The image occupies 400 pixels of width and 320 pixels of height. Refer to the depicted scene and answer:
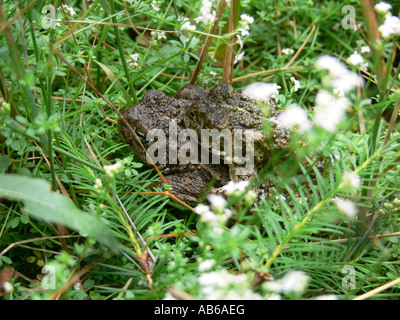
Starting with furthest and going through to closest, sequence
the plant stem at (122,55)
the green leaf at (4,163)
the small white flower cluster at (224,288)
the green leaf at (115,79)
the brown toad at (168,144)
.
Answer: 1. the green leaf at (115,79)
2. the brown toad at (168,144)
3. the plant stem at (122,55)
4. the green leaf at (4,163)
5. the small white flower cluster at (224,288)

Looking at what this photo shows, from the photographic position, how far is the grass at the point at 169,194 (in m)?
1.20

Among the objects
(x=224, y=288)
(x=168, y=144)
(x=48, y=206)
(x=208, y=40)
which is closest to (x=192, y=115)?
(x=168, y=144)

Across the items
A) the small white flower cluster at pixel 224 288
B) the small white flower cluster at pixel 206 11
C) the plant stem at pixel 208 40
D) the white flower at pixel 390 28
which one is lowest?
the small white flower cluster at pixel 224 288

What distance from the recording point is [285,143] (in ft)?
6.39

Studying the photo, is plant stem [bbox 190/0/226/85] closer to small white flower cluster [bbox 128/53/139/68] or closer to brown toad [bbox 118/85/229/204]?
brown toad [bbox 118/85/229/204]

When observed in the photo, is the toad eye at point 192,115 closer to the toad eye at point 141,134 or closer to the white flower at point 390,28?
the toad eye at point 141,134

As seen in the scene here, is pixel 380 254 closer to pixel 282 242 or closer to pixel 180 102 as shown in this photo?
pixel 282 242

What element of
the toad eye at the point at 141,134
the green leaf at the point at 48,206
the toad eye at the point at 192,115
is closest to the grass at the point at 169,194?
the green leaf at the point at 48,206

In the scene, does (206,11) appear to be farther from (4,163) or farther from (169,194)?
(4,163)

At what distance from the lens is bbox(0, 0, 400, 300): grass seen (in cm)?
120

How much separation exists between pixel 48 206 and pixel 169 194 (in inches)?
33.0

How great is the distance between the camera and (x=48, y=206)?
1.14 m

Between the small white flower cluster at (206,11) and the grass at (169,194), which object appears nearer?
the grass at (169,194)

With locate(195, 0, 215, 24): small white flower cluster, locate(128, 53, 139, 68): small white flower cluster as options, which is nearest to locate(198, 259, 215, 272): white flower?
locate(195, 0, 215, 24): small white flower cluster
